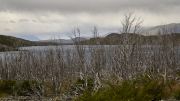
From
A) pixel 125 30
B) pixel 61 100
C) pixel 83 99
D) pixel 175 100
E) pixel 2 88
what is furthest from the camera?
pixel 2 88

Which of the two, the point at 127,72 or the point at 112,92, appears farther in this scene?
the point at 127,72

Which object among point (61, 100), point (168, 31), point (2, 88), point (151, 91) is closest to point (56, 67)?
point (61, 100)

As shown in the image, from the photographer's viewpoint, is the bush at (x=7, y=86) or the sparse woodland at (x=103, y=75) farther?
the bush at (x=7, y=86)

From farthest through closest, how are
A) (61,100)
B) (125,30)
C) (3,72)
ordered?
(3,72) < (61,100) < (125,30)

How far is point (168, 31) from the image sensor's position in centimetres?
1205

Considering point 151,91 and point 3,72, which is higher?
point 151,91

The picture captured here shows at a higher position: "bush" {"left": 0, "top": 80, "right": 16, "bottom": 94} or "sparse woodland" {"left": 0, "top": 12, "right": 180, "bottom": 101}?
"sparse woodland" {"left": 0, "top": 12, "right": 180, "bottom": 101}

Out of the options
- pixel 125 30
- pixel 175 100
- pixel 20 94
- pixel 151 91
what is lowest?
pixel 20 94

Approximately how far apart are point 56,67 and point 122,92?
18.4ft

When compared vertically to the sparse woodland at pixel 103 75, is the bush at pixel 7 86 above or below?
below

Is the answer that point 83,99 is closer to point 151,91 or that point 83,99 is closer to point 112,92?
point 112,92

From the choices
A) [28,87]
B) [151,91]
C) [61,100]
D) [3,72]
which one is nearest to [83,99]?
[151,91]

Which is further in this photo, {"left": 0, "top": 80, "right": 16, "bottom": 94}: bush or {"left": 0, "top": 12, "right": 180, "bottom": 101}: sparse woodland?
{"left": 0, "top": 80, "right": 16, "bottom": 94}: bush

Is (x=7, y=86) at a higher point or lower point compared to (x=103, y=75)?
lower
